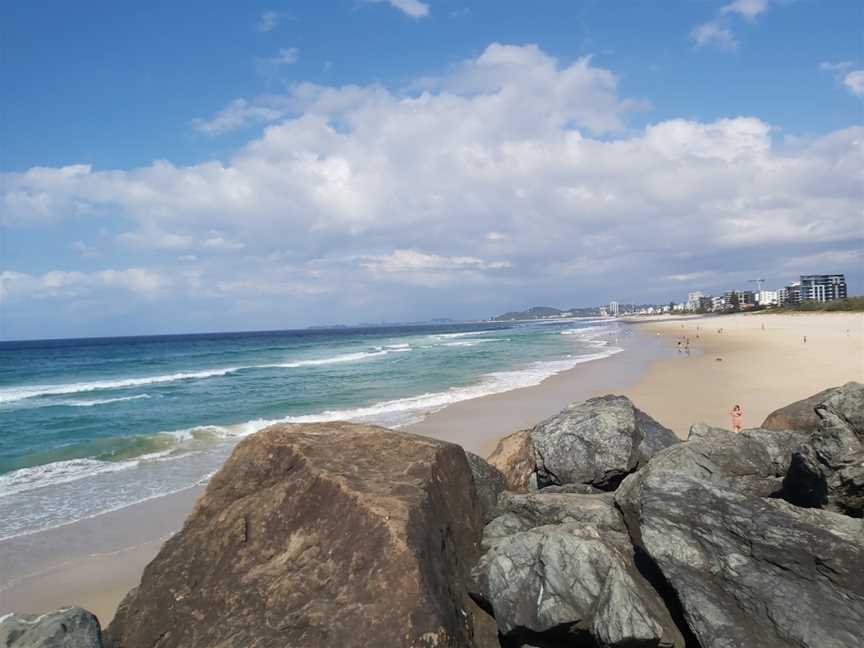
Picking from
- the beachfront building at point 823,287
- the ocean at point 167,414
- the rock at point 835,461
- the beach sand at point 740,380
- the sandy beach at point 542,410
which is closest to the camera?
the rock at point 835,461

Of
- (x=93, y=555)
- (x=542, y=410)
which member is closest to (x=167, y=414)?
(x=542, y=410)

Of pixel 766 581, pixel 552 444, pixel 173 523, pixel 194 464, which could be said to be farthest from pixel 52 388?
pixel 766 581

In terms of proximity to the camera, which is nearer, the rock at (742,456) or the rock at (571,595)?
the rock at (571,595)

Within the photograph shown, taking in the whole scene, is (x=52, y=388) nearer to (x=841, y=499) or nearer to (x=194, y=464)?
(x=194, y=464)

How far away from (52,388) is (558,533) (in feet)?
146

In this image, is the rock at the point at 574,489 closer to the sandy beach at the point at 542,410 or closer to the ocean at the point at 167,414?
the sandy beach at the point at 542,410

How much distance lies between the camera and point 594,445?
6.86 metres

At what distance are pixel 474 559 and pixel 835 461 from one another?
3.19 meters

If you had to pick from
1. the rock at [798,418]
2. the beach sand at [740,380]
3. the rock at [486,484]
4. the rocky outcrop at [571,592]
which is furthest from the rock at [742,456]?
the beach sand at [740,380]

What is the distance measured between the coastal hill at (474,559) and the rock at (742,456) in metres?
0.09

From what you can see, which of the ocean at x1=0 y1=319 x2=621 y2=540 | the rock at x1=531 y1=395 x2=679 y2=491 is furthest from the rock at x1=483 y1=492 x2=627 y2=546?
the ocean at x1=0 y1=319 x2=621 y2=540

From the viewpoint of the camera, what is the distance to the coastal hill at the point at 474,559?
3654 millimetres

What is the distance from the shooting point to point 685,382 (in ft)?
81.7

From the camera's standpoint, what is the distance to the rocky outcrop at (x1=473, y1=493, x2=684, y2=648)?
12.2 ft
